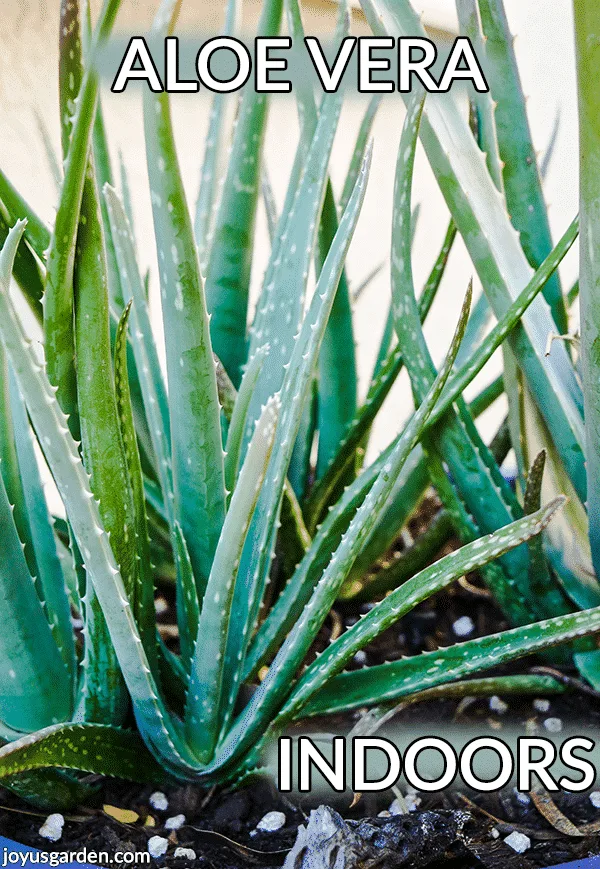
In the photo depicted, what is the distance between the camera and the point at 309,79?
51 centimetres

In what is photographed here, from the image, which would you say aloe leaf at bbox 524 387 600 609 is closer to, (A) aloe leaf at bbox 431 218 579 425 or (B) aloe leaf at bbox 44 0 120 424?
(A) aloe leaf at bbox 431 218 579 425

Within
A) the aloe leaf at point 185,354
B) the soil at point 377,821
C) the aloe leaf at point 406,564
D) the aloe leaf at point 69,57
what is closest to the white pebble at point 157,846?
the soil at point 377,821

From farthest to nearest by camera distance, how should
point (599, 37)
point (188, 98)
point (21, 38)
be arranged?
point (188, 98)
point (21, 38)
point (599, 37)

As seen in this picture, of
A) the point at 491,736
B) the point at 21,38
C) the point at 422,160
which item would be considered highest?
the point at 21,38

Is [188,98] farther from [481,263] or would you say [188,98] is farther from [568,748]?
[568,748]

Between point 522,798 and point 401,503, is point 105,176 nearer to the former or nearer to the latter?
point 401,503

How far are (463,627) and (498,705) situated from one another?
84 mm

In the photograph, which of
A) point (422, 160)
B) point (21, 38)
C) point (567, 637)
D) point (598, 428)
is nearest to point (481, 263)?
point (598, 428)

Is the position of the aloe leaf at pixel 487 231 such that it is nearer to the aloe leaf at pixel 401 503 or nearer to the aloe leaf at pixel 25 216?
the aloe leaf at pixel 401 503

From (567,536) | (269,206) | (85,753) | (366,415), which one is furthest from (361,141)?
(85,753)

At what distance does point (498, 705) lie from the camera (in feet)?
1.66

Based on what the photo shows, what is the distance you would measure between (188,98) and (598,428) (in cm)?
70

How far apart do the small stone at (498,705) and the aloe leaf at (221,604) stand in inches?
7.7

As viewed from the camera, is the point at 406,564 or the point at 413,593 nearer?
the point at 413,593
